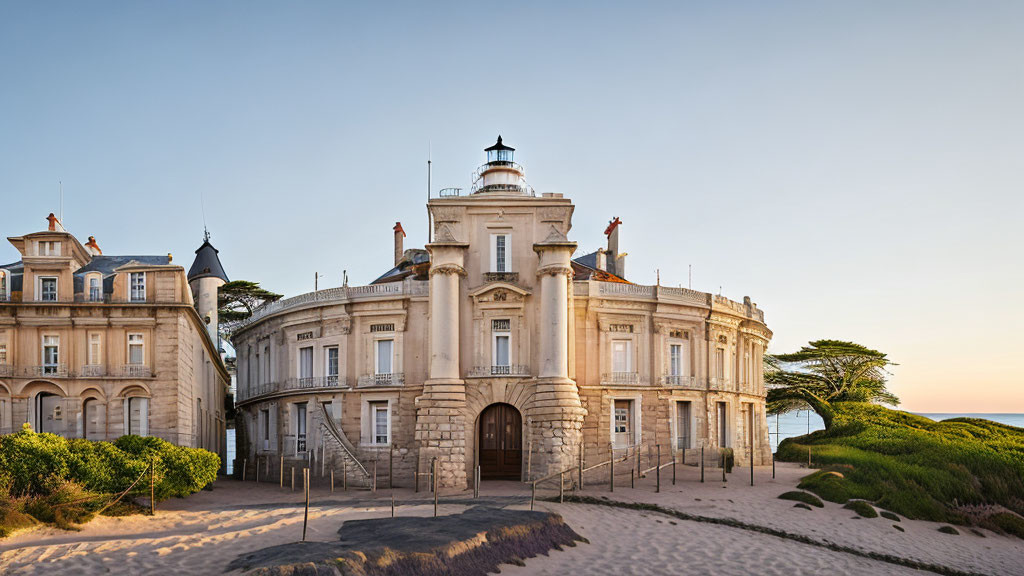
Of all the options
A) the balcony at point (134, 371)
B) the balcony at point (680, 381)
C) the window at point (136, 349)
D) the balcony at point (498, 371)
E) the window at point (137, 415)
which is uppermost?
the window at point (136, 349)

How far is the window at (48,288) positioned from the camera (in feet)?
110

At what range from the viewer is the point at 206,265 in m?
58.6

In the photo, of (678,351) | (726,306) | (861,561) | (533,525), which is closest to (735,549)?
(861,561)

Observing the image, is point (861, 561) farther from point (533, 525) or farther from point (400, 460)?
point (400, 460)

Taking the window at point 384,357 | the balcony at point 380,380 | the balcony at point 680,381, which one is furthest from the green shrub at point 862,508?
the window at point 384,357

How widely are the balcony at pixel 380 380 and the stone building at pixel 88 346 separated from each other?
25.9ft

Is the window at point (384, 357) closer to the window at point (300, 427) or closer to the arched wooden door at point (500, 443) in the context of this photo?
the window at point (300, 427)

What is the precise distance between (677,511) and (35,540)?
18891 millimetres

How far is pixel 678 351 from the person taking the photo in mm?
40844

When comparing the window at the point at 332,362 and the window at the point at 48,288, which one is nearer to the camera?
the window at the point at 48,288

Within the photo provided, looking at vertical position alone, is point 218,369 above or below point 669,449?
above

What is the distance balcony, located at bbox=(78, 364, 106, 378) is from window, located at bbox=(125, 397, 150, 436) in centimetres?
143

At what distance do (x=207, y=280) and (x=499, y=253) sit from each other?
2798 centimetres

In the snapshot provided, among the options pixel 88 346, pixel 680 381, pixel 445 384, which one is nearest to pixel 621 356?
pixel 680 381
